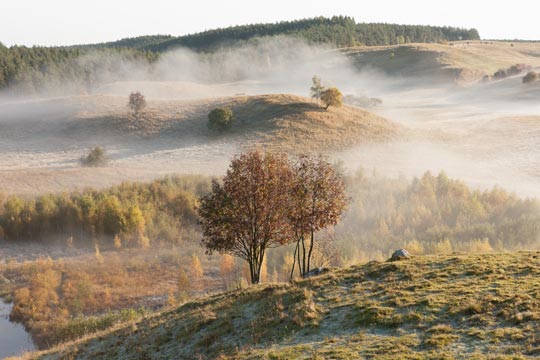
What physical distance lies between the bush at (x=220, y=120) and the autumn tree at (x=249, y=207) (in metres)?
53.0

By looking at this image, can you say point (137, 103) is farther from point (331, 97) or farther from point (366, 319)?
point (366, 319)

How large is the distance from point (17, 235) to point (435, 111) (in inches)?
3454

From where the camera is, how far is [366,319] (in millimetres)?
17812

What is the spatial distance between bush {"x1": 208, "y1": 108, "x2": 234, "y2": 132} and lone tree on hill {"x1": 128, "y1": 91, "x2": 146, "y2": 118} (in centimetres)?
1591

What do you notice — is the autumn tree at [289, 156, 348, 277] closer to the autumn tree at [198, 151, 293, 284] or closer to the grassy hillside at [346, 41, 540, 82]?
the autumn tree at [198, 151, 293, 284]

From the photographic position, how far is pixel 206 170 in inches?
2552

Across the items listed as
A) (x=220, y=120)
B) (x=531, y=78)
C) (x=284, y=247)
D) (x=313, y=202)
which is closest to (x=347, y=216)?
(x=284, y=247)

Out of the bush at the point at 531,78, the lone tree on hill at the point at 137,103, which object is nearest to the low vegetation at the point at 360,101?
the bush at the point at 531,78

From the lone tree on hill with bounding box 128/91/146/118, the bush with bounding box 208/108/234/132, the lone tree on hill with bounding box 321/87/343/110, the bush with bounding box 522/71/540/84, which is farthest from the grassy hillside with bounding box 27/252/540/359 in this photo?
the bush with bounding box 522/71/540/84

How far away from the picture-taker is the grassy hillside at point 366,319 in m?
15.1

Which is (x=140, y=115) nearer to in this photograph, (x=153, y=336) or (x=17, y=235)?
(x=17, y=235)

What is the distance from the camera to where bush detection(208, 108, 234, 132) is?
3223 inches

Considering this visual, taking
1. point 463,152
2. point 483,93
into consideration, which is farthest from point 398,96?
point 463,152

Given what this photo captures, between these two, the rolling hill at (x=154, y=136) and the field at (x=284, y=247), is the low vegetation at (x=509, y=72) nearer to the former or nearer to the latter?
the field at (x=284, y=247)
